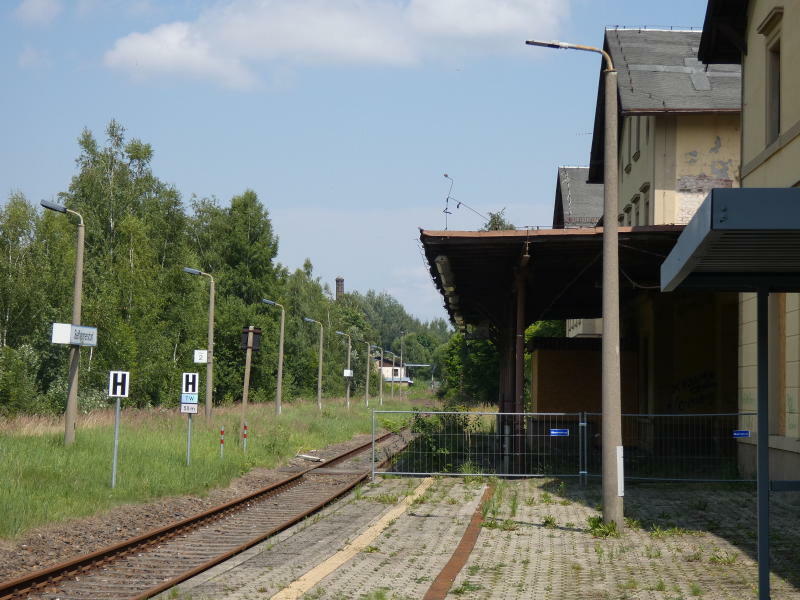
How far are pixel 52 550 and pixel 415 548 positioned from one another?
14.1ft

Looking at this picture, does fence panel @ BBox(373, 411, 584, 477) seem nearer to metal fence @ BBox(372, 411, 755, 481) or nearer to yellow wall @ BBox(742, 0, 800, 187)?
metal fence @ BBox(372, 411, 755, 481)

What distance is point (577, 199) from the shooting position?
45469 millimetres

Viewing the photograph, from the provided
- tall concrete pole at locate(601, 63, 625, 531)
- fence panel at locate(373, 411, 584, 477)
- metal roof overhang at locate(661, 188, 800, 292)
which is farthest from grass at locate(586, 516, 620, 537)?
fence panel at locate(373, 411, 584, 477)

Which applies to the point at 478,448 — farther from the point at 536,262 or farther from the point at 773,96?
the point at 773,96

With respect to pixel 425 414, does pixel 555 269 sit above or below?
above

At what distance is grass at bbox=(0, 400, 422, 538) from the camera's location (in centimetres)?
1504

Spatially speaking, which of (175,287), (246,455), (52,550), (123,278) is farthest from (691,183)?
(175,287)

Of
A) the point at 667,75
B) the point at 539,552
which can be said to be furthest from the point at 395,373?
the point at 539,552


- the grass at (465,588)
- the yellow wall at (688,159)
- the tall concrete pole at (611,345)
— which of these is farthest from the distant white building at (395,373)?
the grass at (465,588)

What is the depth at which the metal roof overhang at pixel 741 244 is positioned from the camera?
653 centimetres

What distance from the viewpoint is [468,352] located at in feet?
230

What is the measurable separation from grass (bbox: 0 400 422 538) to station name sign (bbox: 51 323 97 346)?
214cm

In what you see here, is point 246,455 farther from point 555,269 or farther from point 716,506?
point 716,506

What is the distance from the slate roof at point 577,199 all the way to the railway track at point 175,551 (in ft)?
81.6
